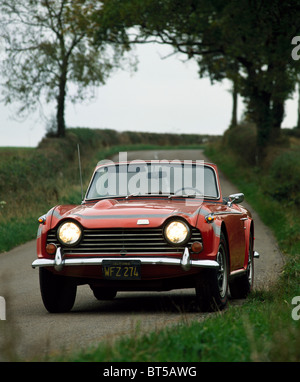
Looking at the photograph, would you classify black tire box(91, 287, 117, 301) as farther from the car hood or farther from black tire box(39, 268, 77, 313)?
the car hood

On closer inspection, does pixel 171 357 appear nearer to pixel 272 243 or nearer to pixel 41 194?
pixel 272 243

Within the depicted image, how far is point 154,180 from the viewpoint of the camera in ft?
32.0

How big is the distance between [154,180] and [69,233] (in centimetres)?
183

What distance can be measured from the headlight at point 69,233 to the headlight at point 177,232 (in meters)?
0.95

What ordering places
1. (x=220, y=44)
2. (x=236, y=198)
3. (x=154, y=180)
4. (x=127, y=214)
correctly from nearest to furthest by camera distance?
(x=127, y=214) < (x=154, y=180) < (x=236, y=198) < (x=220, y=44)

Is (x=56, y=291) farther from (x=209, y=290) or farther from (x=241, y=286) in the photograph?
(x=241, y=286)

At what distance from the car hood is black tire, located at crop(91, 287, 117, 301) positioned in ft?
4.89

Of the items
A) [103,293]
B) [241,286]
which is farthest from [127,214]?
[241,286]

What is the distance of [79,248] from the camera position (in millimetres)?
8242

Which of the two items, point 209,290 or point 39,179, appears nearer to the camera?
point 209,290

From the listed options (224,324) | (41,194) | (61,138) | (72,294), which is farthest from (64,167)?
(224,324)

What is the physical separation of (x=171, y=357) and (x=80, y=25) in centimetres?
3276

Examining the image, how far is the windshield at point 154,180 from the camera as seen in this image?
31.8 ft

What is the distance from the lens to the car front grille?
8.04m
